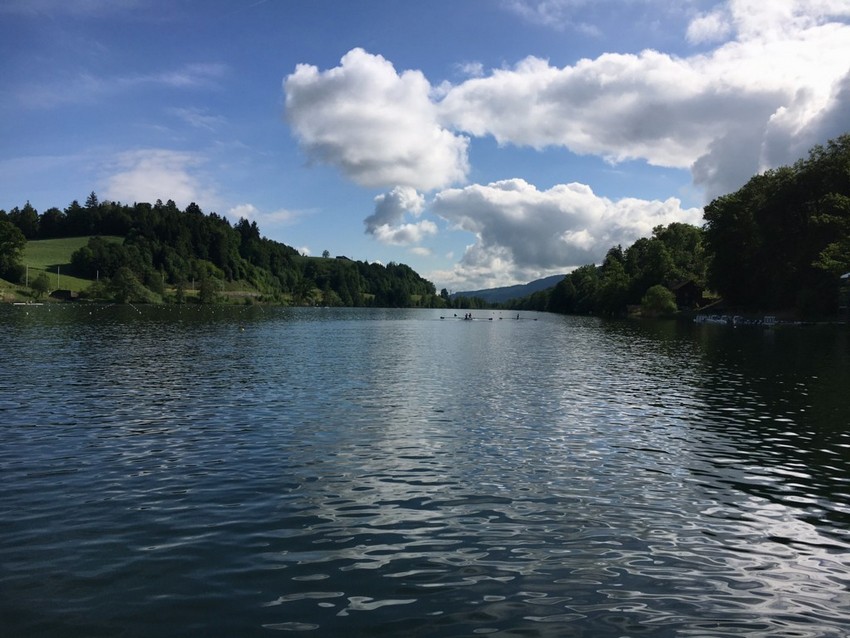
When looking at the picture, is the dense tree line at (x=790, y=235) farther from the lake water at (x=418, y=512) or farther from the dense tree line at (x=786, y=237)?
the lake water at (x=418, y=512)

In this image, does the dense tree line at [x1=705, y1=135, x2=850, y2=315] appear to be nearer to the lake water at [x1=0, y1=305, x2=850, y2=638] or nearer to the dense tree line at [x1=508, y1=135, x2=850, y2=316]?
the dense tree line at [x1=508, y1=135, x2=850, y2=316]

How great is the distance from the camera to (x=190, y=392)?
3212cm

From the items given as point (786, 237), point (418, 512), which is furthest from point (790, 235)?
point (418, 512)

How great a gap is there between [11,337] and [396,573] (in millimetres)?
67716

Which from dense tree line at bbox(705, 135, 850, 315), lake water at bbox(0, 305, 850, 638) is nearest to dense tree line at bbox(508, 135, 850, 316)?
dense tree line at bbox(705, 135, 850, 315)

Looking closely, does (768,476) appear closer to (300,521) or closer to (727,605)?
(727,605)

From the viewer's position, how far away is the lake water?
31.9 ft

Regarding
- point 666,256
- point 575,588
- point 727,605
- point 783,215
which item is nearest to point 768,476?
point 727,605

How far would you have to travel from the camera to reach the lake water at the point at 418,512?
972 centimetres

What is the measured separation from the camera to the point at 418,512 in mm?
14469

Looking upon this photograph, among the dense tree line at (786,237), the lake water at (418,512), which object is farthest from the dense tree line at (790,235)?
the lake water at (418,512)

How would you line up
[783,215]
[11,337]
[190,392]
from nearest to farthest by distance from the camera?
[190,392] < [11,337] < [783,215]

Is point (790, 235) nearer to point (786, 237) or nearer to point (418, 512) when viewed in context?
point (786, 237)

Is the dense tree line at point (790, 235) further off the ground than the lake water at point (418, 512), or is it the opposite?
the dense tree line at point (790, 235)
